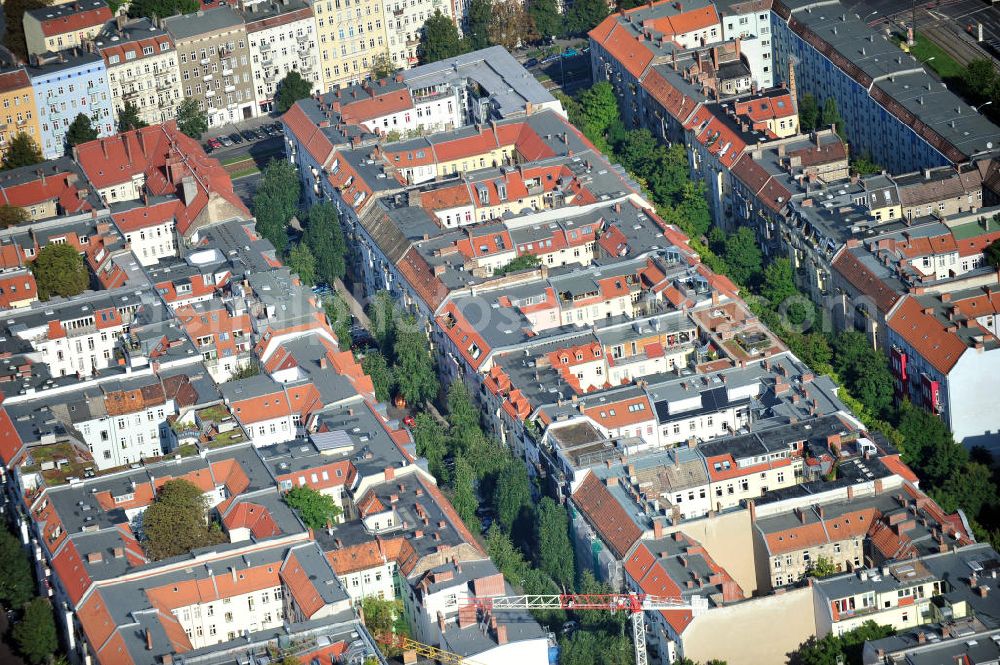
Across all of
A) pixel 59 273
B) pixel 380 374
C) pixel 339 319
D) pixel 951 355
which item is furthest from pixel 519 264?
pixel 951 355

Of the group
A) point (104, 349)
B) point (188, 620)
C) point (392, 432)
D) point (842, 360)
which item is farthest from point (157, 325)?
point (842, 360)

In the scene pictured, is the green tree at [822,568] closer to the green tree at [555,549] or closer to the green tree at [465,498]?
the green tree at [555,549]

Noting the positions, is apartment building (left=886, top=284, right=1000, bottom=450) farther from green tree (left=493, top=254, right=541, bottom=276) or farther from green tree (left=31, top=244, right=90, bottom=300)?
green tree (left=31, top=244, right=90, bottom=300)

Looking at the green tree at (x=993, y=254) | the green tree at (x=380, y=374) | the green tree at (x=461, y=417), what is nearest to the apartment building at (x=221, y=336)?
the green tree at (x=380, y=374)

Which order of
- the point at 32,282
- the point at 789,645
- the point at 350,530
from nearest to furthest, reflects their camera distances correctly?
the point at 789,645
the point at 350,530
the point at 32,282

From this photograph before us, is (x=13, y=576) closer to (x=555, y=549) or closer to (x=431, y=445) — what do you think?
(x=431, y=445)

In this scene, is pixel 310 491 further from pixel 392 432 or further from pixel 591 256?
pixel 591 256
